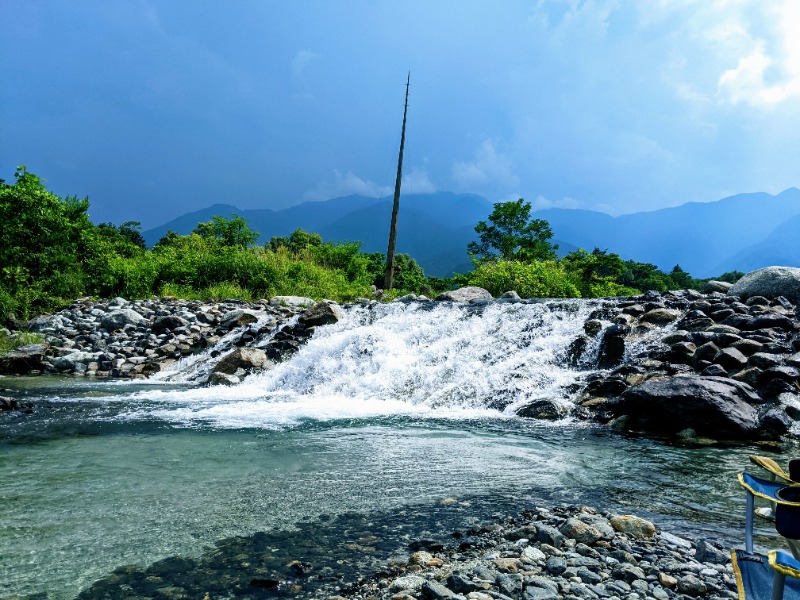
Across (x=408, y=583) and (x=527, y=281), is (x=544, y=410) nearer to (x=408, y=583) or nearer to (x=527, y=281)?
(x=408, y=583)

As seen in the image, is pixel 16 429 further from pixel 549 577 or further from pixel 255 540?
pixel 549 577

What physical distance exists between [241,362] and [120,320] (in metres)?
6.38

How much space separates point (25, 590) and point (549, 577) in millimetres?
2752

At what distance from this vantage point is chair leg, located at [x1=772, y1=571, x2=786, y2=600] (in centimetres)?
130

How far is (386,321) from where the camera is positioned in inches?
531

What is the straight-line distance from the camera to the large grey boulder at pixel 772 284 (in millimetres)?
10039

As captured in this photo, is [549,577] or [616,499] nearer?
[549,577]

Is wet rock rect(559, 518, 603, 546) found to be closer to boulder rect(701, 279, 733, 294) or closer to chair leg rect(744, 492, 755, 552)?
chair leg rect(744, 492, 755, 552)

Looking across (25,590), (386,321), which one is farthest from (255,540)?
(386,321)

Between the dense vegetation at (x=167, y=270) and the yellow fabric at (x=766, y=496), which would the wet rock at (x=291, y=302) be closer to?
the dense vegetation at (x=167, y=270)

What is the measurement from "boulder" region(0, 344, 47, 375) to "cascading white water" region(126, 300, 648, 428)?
216 inches

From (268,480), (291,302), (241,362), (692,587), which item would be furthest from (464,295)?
(692,587)

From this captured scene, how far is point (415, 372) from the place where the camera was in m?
10.2

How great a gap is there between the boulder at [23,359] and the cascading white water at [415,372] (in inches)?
216
